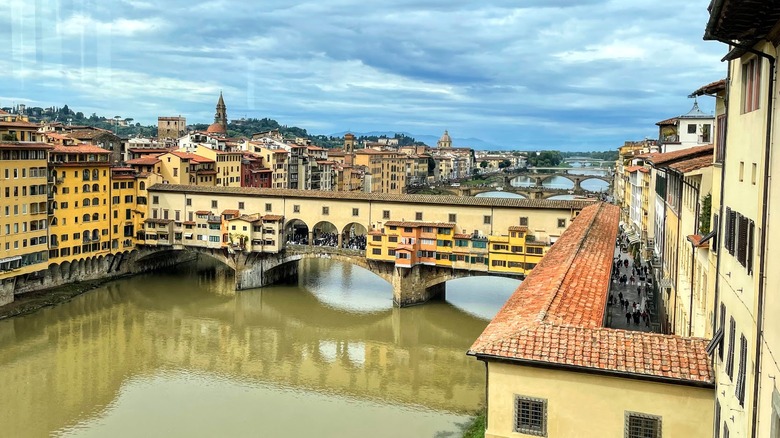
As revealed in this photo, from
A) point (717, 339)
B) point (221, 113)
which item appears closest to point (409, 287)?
point (717, 339)

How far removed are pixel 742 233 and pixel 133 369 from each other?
21332mm

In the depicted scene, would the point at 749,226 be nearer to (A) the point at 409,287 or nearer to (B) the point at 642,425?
(B) the point at 642,425

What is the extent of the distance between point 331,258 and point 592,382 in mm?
26798

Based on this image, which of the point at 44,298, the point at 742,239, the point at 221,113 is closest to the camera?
the point at 742,239

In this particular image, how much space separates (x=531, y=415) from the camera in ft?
30.0

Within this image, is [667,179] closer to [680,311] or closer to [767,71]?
[680,311]

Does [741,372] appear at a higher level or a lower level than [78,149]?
lower

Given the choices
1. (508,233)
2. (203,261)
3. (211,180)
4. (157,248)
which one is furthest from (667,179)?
(211,180)

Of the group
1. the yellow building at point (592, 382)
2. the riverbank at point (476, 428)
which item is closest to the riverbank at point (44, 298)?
the riverbank at point (476, 428)

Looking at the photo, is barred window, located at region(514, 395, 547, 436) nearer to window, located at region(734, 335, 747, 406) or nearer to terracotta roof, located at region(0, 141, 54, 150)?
window, located at region(734, 335, 747, 406)

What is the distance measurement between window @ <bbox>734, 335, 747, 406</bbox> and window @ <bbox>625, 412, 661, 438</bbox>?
7.79 ft

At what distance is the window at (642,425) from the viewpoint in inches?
344

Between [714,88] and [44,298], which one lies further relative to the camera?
[44,298]

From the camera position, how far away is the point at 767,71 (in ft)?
18.4
